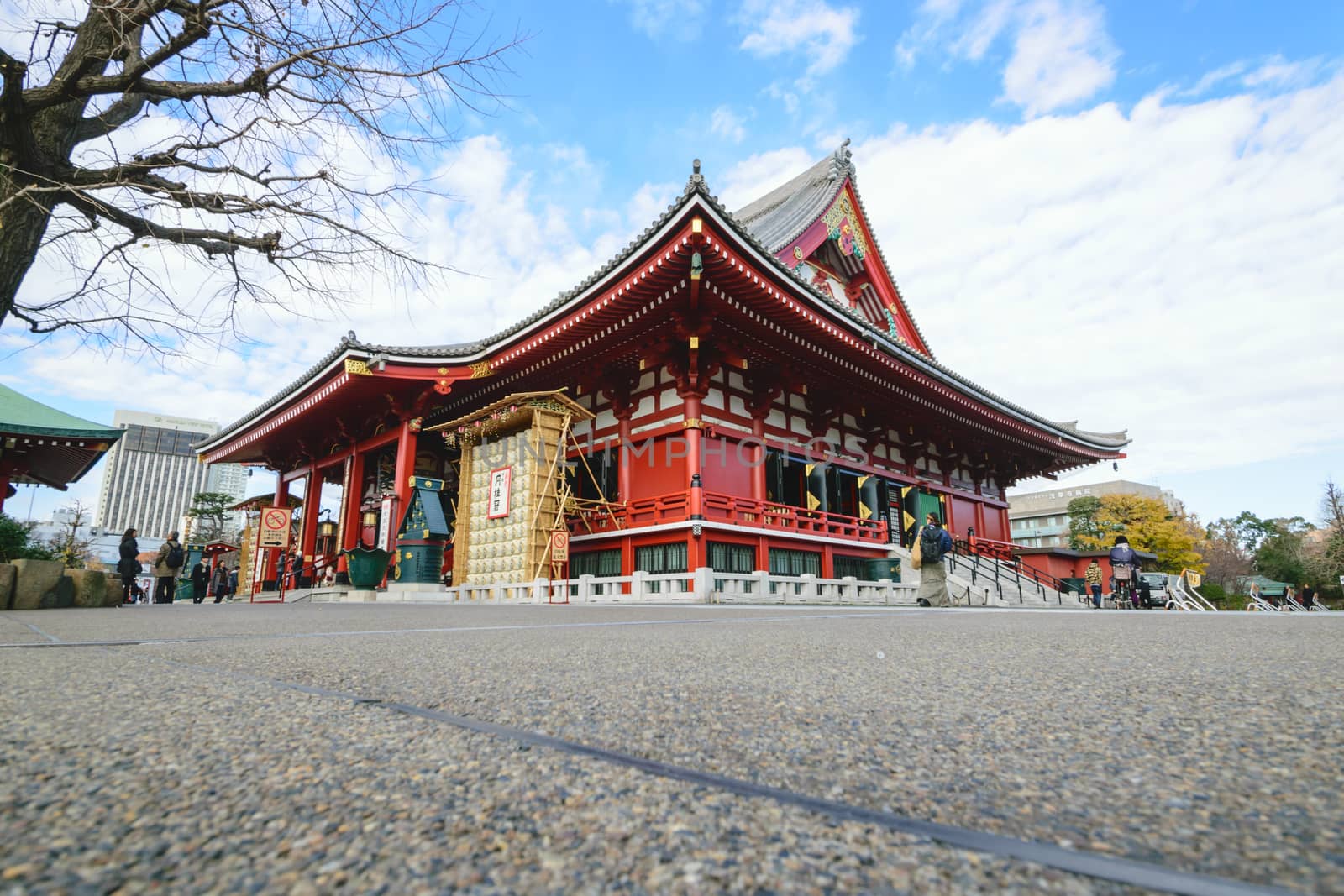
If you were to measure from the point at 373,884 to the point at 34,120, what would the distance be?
587 centimetres

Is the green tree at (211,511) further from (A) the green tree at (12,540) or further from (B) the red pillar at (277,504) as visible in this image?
(A) the green tree at (12,540)

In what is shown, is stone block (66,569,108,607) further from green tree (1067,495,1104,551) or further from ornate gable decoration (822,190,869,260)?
green tree (1067,495,1104,551)

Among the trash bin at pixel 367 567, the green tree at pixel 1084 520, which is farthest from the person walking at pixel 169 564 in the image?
the green tree at pixel 1084 520

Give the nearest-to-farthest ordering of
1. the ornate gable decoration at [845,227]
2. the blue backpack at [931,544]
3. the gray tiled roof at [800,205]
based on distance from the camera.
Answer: the blue backpack at [931,544] < the gray tiled roof at [800,205] < the ornate gable decoration at [845,227]

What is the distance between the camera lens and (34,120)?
430 centimetres

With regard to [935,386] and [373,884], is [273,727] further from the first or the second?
[935,386]

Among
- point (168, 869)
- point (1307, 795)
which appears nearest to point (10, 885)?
point (168, 869)

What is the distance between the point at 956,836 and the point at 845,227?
56.8 feet

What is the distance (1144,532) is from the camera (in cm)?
3316

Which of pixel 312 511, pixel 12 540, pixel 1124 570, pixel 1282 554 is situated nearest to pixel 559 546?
pixel 12 540

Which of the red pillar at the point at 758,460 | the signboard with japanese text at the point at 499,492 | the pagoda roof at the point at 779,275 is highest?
the pagoda roof at the point at 779,275

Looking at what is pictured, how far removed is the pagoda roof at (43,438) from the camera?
1135cm

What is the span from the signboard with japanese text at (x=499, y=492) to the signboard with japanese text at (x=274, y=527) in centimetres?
470

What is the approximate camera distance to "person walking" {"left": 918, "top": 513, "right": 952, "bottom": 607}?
8.89 meters
